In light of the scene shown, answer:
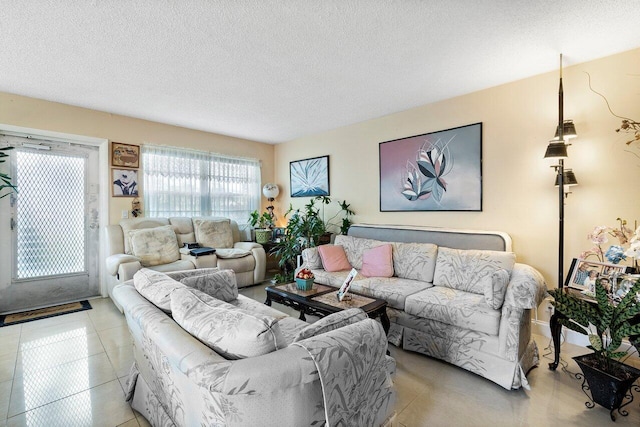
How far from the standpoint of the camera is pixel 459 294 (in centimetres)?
249

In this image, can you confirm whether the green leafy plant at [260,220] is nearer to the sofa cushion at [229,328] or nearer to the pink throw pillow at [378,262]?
the pink throw pillow at [378,262]

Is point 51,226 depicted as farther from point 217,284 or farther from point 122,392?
point 217,284

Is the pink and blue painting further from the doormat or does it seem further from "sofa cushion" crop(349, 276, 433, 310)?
the doormat

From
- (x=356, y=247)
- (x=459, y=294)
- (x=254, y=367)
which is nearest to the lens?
(x=254, y=367)

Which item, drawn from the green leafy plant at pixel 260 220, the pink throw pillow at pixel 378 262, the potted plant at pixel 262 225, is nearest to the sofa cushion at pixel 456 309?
the pink throw pillow at pixel 378 262

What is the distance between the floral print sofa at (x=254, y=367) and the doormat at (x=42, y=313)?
2.71 metres

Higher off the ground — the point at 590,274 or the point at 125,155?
the point at 125,155

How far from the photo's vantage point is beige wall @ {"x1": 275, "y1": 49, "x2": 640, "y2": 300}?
2.37 meters

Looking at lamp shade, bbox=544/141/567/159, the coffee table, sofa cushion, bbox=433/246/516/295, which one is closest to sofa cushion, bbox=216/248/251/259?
the coffee table

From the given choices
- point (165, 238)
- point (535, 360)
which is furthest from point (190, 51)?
point (535, 360)

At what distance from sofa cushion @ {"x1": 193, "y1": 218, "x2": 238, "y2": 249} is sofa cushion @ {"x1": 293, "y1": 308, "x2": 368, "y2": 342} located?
350 centimetres

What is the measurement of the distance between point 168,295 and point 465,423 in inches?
69.4

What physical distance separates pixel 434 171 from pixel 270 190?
2.98 metres

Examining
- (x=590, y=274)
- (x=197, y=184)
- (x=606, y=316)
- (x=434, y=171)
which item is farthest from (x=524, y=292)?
(x=197, y=184)
